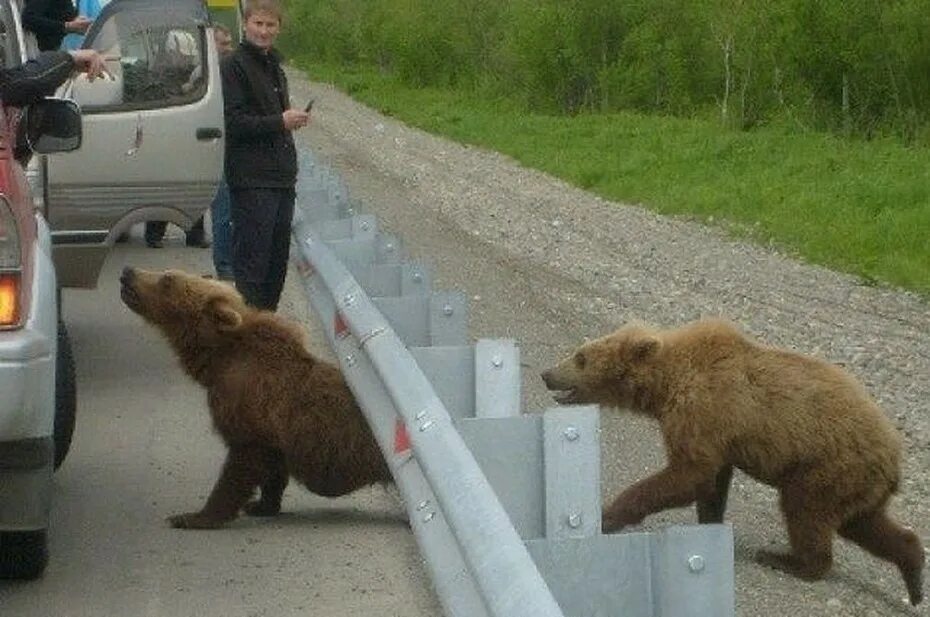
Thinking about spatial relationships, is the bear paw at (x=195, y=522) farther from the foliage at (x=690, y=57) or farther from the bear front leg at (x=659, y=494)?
the foliage at (x=690, y=57)

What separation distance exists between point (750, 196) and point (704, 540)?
62.5 ft

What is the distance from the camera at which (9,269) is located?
22.1 ft

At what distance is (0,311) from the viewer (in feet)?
21.8

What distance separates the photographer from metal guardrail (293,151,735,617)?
430 centimetres

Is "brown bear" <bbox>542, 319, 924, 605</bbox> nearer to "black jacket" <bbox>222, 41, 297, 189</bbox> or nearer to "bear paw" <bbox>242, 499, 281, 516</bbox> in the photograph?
"bear paw" <bbox>242, 499, 281, 516</bbox>

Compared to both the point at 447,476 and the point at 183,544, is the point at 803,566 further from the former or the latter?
the point at 447,476

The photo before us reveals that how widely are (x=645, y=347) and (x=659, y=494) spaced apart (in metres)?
0.66

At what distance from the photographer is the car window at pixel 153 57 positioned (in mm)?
11859

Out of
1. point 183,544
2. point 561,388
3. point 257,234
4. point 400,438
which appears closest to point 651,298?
point 257,234

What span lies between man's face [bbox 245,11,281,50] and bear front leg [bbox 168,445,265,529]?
297 centimetres

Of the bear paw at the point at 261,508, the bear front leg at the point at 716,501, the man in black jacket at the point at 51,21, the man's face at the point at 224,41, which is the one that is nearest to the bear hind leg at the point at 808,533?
the bear front leg at the point at 716,501

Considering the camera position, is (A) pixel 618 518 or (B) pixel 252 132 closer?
(A) pixel 618 518

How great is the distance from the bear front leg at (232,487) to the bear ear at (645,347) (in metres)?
1.45

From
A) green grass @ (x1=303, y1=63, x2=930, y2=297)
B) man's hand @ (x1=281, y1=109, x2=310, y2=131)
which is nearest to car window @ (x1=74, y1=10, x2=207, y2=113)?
man's hand @ (x1=281, y1=109, x2=310, y2=131)
